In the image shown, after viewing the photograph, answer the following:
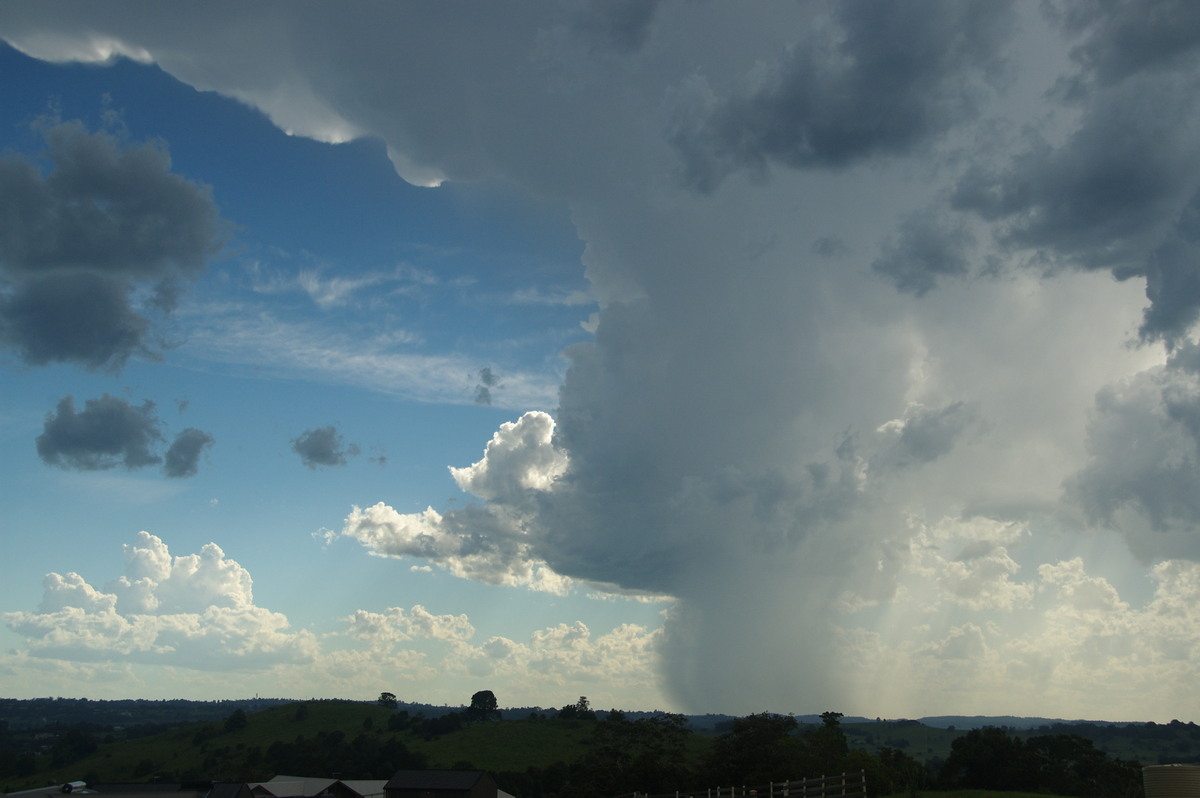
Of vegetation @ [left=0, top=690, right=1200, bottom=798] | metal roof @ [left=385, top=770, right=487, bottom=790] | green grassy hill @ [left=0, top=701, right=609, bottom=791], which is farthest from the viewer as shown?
green grassy hill @ [left=0, top=701, right=609, bottom=791]

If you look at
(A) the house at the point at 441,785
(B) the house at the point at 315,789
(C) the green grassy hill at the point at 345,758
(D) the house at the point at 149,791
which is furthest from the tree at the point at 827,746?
(C) the green grassy hill at the point at 345,758

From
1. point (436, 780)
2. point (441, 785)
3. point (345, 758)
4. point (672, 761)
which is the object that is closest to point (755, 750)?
point (672, 761)

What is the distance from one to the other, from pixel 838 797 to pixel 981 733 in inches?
2957

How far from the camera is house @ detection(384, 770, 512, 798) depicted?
126 m

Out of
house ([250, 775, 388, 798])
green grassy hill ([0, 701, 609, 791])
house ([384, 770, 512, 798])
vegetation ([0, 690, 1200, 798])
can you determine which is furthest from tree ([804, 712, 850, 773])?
green grassy hill ([0, 701, 609, 791])

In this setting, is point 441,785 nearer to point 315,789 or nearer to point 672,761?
point 315,789

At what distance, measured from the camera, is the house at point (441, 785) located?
12575 centimetres

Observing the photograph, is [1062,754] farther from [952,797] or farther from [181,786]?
[181,786]

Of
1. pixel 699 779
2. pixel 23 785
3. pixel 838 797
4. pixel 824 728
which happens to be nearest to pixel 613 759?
pixel 699 779

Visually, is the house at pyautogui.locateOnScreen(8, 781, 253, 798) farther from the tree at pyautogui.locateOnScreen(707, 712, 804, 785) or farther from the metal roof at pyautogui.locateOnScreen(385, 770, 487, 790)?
the tree at pyautogui.locateOnScreen(707, 712, 804, 785)

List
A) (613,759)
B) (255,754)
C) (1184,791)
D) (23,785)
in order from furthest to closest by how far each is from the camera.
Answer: (255,754), (23,785), (613,759), (1184,791)

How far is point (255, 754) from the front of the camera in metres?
192

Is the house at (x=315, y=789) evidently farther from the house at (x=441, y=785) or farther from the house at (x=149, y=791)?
the house at (x=149, y=791)

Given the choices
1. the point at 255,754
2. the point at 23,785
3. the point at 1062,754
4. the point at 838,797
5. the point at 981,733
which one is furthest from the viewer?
the point at 255,754
